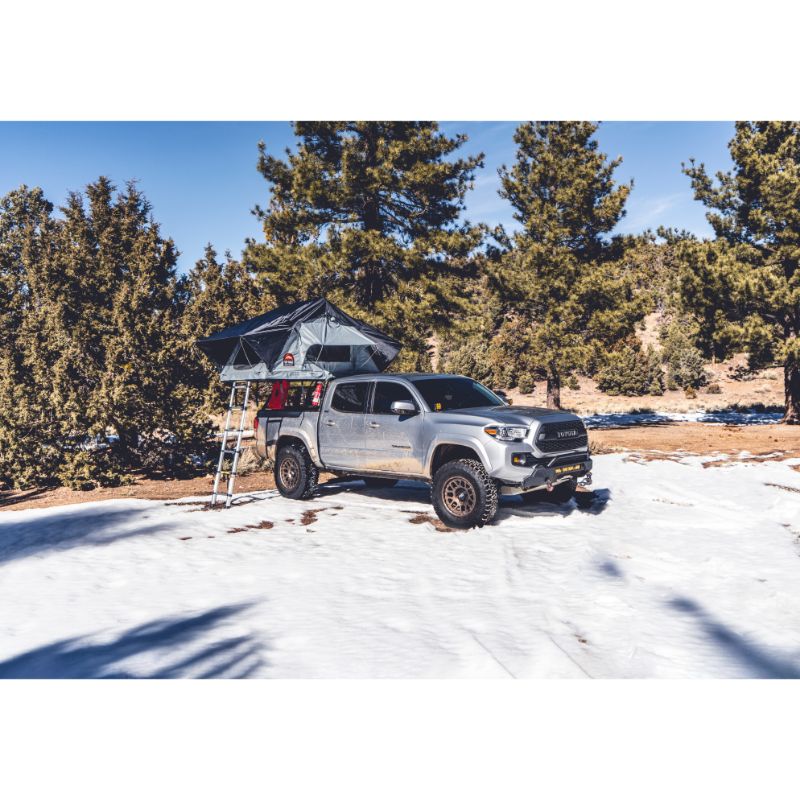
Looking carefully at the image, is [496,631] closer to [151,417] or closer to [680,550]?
[680,550]

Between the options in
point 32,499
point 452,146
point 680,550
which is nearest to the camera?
point 680,550

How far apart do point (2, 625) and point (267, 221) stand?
1676cm

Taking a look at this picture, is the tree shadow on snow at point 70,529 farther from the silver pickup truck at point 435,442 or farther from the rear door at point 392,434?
the rear door at point 392,434

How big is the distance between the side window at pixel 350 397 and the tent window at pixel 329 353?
0.83m

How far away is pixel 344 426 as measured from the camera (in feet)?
32.4

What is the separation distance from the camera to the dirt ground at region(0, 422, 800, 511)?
1205 centimetres

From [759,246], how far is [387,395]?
18263mm

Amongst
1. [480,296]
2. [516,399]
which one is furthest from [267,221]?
[516,399]

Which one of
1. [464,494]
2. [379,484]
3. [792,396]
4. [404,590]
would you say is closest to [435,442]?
[464,494]

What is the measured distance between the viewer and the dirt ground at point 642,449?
12.1m

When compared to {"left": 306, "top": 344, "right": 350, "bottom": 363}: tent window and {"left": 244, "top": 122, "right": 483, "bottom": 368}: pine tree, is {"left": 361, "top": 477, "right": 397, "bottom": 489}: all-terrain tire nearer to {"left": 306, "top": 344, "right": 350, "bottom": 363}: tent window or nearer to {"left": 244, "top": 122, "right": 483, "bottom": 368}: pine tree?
{"left": 306, "top": 344, "right": 350, "bottom": 363}: tent window

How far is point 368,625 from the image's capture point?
5105 mm

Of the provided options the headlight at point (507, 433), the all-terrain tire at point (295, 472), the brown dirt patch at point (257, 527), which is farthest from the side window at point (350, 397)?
the headlight at point (507, 433)

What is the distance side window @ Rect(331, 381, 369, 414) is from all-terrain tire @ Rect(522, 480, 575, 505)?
9.64 ft
